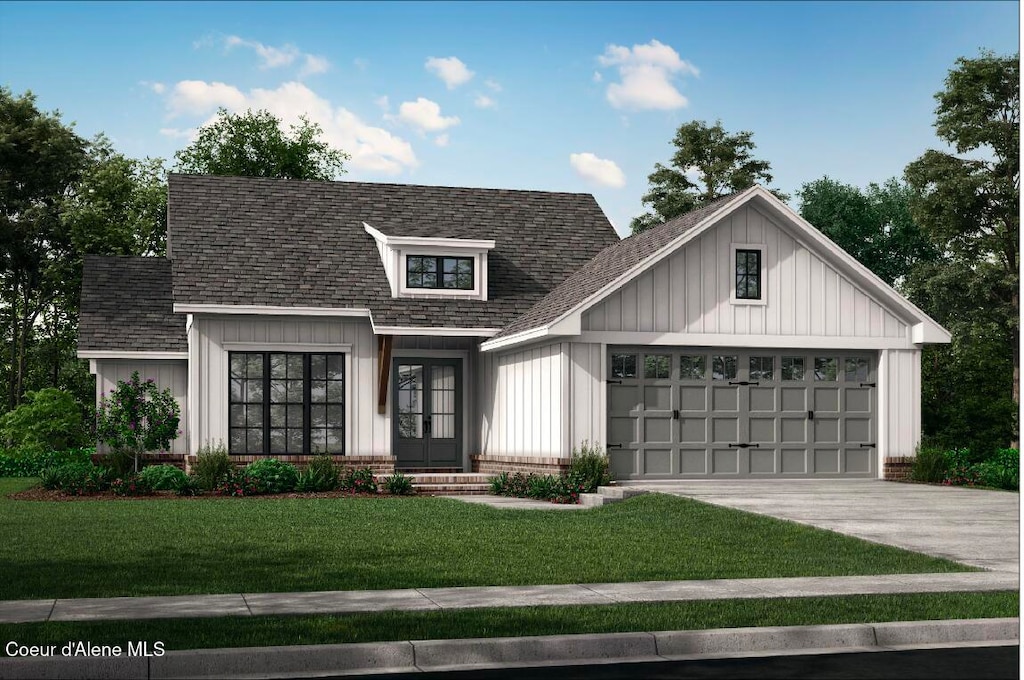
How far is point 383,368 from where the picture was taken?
2598 cm

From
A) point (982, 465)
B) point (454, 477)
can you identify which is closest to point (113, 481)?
point (454, 477)

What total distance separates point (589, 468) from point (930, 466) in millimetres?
6955

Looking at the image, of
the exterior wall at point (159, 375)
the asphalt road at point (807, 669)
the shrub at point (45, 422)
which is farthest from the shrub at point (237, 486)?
the asphalt road at point (807, 669)

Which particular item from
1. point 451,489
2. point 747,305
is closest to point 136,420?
point 451,489

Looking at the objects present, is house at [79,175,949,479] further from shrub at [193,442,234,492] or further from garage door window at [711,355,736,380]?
shrub at [193,442,234,492]

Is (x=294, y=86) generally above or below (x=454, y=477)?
above

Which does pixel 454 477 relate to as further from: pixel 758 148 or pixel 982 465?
pixel 758 148

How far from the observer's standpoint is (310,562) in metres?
13.5

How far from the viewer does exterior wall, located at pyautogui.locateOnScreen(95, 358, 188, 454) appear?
91.9 ft

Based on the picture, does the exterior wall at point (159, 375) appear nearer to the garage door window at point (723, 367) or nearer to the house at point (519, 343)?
the house at point (519, 343)

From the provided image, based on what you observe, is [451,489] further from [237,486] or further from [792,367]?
[792,367]

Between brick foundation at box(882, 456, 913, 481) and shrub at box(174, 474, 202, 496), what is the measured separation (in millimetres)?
13060

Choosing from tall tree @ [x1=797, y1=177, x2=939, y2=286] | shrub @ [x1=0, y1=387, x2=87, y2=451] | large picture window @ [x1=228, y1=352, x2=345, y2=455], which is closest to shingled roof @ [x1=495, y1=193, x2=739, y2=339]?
large picture window @ [x1=228, y1=352, x2=345, y2=455]

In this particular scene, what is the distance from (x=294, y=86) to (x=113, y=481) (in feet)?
94.1
